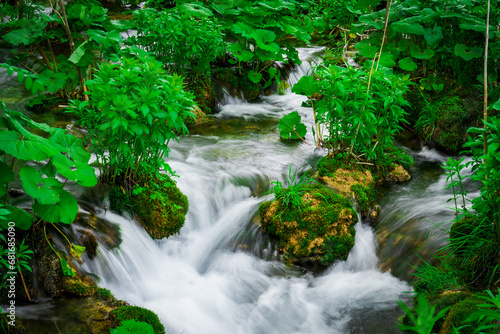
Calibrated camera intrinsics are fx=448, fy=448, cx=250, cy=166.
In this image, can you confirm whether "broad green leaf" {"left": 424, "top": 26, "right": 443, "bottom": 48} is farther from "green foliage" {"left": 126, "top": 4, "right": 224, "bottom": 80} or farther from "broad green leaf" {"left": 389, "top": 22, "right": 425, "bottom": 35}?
"green foliage" {"left": 126, "top": 4, "right": 224, "bottom": 80}

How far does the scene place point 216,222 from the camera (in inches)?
200

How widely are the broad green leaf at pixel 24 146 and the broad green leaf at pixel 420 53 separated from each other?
577 cm

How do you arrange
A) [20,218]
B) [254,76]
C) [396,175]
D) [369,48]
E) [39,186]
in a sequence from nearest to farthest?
[39,186], [20,218], [396,175], [369,48], [254,76]

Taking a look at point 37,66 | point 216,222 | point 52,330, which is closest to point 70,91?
point 37,66

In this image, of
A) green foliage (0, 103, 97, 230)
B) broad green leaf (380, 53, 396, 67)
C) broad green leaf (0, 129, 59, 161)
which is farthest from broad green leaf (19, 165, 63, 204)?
broad green leaf (380, 53, 396, 67)

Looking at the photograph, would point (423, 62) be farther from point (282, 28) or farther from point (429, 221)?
point (429, 221)

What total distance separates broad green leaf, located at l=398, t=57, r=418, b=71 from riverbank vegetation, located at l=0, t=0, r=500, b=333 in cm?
2

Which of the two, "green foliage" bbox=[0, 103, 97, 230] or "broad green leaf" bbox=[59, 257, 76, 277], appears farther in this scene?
"broad green leaf" bbox=[59, 257, 76, 277]

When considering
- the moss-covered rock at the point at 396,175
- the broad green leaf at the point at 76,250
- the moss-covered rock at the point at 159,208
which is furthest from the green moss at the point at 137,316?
the moss-covered rock at the point at 396,175

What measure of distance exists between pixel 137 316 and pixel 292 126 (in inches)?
157

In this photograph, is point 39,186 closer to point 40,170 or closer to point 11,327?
point 40,170

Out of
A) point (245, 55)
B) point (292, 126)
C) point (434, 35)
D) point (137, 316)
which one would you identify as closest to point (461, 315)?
point (137, 316)

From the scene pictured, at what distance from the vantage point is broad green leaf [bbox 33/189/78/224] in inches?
120

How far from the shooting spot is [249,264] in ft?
14.7
